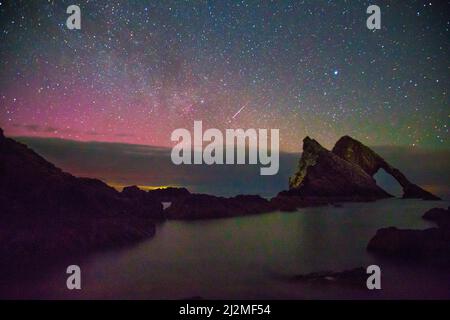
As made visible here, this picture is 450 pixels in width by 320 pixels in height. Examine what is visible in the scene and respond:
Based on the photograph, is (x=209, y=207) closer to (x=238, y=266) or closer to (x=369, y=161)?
(x=238, y=266)

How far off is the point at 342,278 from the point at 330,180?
17.6 metres

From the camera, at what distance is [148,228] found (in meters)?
14.2

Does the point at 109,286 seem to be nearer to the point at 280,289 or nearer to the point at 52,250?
the point at 52,250

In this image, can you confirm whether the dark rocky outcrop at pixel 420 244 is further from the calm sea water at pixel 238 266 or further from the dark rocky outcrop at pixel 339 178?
the dark rocky outcrop at pixel 339 178

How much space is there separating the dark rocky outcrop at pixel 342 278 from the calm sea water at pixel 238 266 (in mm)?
282

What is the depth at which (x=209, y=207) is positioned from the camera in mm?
17906

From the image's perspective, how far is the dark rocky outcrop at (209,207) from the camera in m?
17.5

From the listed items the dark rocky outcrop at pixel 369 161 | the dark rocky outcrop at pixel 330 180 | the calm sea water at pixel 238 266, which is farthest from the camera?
the dark rocky outcrop at pixel 369 161

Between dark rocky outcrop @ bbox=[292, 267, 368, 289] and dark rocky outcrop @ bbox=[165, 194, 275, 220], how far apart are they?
7745 millimetres

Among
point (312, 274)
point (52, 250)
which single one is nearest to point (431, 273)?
point (312, 274)

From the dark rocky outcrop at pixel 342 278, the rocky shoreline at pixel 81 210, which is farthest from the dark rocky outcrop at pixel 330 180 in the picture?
the dark rocky outcrop at pixel 342 278

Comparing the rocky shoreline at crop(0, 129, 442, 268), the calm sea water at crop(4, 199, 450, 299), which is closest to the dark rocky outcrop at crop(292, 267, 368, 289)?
the calm sea water at crop(4, 199, 450, 299)
